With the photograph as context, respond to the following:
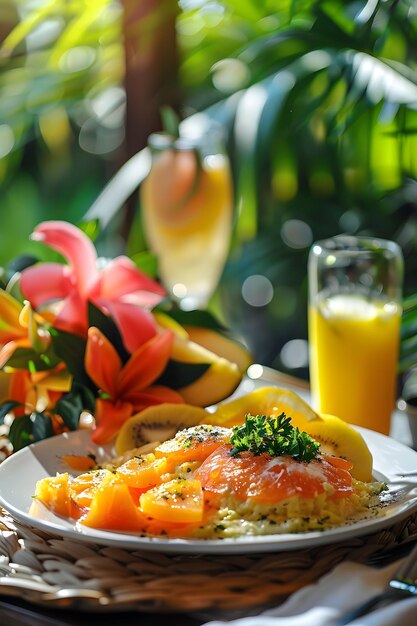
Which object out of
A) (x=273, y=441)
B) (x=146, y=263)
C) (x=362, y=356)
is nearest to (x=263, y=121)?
(x=146, y=263)

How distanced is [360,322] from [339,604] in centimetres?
63

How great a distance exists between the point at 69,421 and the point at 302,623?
497 mm

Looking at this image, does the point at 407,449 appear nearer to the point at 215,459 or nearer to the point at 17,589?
the point at 215,459

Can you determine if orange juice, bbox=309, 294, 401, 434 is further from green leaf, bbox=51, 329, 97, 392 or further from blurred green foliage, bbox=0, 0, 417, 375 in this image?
green leaf, bbox=51, 329, 97, 392

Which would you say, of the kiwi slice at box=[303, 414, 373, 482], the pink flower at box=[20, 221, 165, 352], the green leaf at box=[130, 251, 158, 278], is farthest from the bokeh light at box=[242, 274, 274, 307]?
the kiwi slice at box=[303, 414, 373, 482]

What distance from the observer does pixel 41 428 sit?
1.06m

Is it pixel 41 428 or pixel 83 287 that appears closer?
pixel 41 428

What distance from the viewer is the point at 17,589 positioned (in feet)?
2.37

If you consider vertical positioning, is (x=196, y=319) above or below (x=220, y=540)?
below

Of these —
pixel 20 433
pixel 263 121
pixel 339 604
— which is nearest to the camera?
pixel 339 604

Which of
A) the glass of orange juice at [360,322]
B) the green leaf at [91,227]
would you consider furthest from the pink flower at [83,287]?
the glass of orange juice at [360,322]

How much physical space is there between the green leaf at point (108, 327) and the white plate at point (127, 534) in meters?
Result: 0.14

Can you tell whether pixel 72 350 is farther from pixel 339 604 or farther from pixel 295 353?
pixel 295 353

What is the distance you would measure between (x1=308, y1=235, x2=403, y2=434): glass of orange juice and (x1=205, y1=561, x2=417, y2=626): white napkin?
552 millimetres
